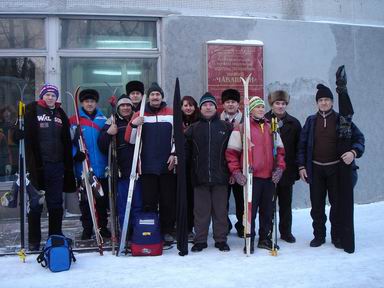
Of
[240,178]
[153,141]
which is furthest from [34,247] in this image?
[240,178]

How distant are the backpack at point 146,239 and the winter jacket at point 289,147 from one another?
1.70m

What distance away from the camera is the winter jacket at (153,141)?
18.4 feet

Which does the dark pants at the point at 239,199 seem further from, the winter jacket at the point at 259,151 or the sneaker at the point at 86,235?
→ the sneaker at the point at 86,235

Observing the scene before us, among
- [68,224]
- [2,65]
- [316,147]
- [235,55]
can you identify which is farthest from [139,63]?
[316,147]

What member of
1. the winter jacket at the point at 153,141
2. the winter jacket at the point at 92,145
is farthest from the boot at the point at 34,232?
the winter jacket at the point at 153,141

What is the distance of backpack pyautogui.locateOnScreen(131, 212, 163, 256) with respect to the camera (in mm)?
5293

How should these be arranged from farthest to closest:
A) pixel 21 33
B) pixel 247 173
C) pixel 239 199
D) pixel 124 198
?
pixel 21 33
pixel 239 199
pixel 124 198
pixel 247 173

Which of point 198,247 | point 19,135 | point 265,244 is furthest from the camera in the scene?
point 265,244

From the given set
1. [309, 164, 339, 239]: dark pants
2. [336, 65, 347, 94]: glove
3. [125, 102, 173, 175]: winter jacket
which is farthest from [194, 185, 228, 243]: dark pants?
[336, 65, 347, 94]: glove

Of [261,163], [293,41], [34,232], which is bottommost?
[34,232]

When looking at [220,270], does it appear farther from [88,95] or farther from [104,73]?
[104,73]

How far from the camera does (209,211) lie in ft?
18.3

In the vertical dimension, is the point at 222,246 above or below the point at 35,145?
below

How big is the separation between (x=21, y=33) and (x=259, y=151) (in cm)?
402
